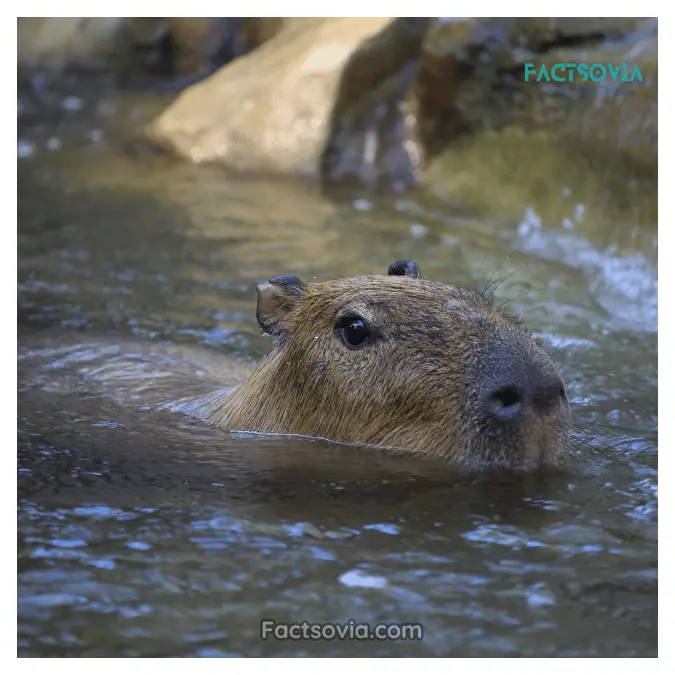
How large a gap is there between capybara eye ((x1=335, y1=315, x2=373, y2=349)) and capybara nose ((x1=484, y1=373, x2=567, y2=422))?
674 millimetres

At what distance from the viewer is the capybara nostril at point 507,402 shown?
4609 millimetres

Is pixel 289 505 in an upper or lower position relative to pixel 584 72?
lower

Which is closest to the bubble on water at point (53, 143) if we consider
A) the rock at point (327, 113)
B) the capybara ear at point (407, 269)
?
the rock at point (327, 113)

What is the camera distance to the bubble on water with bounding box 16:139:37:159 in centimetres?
1252

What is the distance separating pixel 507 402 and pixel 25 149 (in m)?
9.42

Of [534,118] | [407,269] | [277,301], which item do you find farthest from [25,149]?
[407,269]

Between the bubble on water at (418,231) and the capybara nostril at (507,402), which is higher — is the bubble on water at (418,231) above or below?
above

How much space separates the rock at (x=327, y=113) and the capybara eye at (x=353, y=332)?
6.89 m

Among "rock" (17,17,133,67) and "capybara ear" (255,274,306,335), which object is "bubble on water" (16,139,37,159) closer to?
"rock" (17,17,133,67)

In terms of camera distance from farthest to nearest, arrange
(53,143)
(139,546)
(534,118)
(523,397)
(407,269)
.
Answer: (53,143) < (534,118) < (407,269) < (523,397) < (139,546)

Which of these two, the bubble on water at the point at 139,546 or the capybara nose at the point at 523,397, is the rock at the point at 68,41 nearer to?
the capybara nose at the point at 523,397

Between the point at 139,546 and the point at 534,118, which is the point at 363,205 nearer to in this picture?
the point at 534,118

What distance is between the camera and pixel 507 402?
4.63 metres

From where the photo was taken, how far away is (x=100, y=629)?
365 centimetres
